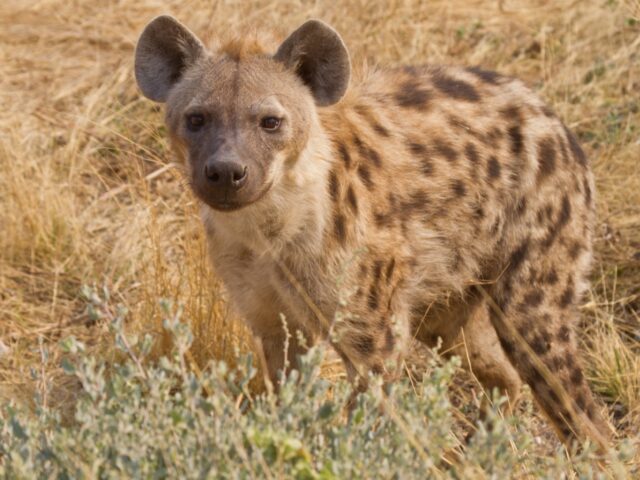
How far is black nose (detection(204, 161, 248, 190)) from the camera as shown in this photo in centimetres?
377

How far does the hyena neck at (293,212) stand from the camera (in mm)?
4090

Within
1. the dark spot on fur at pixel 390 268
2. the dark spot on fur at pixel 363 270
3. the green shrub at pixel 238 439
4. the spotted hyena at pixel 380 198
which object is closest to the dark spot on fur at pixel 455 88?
the spotted hyena at pixel 380 198

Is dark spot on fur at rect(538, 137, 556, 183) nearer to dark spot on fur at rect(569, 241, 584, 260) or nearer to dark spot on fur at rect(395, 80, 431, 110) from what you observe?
dark spot on fur at rect(569, 241, 584, 260)

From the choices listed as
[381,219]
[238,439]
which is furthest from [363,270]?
[238,439]

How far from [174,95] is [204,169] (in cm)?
54

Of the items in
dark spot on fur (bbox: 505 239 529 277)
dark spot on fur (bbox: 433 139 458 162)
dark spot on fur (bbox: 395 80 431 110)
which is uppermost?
dark spot on fur (bbox: 395 80 431 110)

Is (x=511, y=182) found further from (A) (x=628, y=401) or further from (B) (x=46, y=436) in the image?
(B) (x=46, y=436)

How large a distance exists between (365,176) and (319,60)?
1.48 ft

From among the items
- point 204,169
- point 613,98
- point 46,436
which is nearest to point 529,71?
point 613,98

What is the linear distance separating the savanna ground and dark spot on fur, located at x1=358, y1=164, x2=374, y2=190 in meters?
0.71

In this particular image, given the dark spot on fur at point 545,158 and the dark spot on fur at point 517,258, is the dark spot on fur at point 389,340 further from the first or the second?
the dark spot on fur at point 545,158

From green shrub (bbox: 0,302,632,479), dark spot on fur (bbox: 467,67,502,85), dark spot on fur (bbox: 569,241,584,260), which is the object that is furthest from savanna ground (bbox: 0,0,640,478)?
green shrub (bbox: 0,302,632,479)

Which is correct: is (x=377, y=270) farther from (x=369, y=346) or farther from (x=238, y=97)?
(x=238, y=97)

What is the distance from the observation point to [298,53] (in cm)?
422
